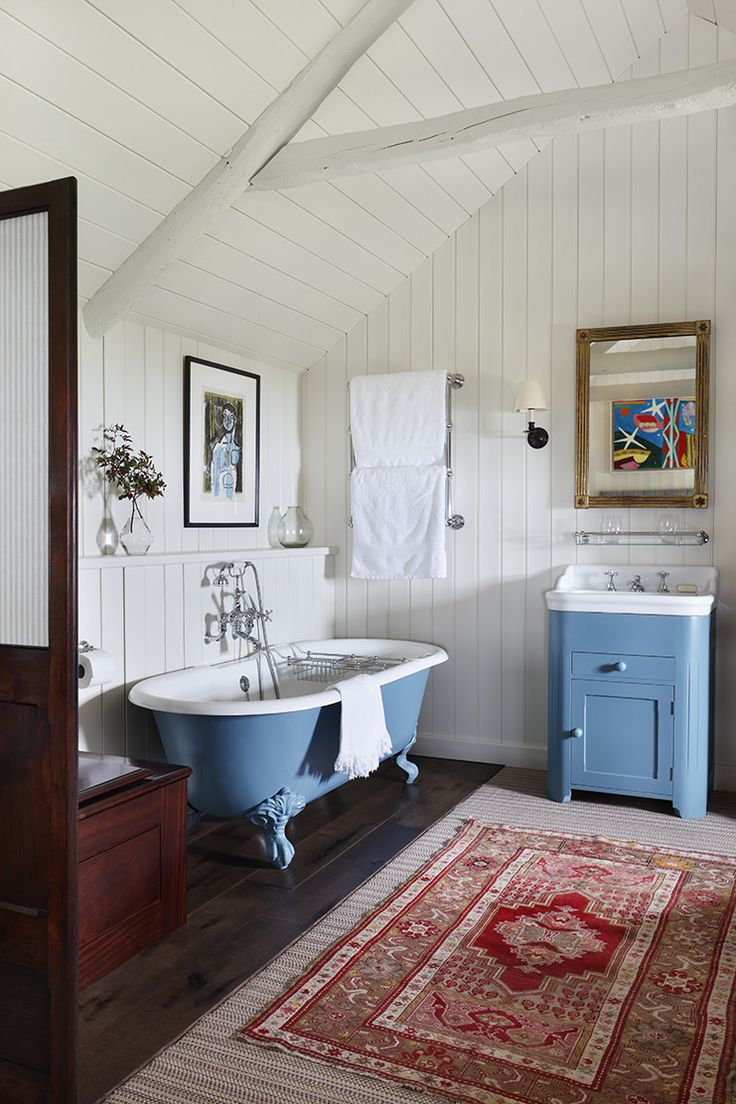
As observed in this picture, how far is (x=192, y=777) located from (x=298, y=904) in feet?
1.84

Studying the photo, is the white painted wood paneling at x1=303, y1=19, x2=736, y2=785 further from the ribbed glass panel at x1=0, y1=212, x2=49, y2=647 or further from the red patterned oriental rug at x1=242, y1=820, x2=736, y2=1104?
the ribbed glass panel at x1=0, y1=212, x2=49, y2=647

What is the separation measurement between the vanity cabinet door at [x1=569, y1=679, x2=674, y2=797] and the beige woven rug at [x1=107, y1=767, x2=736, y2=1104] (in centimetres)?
16

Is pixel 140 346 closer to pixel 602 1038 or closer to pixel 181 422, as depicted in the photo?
pixel 181 422

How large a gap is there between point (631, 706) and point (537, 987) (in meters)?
1.63

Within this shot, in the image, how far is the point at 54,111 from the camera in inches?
103

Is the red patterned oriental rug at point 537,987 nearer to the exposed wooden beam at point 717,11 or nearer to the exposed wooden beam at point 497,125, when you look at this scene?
the exposed wooden beam at point 497,125

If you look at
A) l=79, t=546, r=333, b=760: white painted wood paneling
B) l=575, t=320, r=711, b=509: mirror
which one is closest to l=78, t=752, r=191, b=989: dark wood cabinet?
l=79, t=546, r=333, b=760: white painted wood paneling

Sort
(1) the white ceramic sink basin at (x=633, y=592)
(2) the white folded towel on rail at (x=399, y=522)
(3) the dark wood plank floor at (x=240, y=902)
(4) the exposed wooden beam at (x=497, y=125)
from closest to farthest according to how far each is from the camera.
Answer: (3) the dark wood plank floor at (x=240, y=902) → (4) the exposed wooden beam at (x=497, y=125) → (1) the white ceramic sink basin at (x=633, y=592) → (2) the white folded towel on rail at (x=399, y=522)

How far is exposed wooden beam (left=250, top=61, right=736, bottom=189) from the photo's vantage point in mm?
3000

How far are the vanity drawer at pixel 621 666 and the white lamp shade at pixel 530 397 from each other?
110cm

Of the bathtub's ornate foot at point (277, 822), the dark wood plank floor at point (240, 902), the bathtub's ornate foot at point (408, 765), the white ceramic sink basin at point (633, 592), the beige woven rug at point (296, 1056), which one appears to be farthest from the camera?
the bathtub's ornate foot at point (408, 765)

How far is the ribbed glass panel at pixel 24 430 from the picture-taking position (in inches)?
70.9

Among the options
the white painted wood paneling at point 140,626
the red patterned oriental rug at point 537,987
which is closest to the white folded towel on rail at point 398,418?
the white painted wood paneling at point 140,626

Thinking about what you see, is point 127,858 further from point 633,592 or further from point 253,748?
point 633,592
